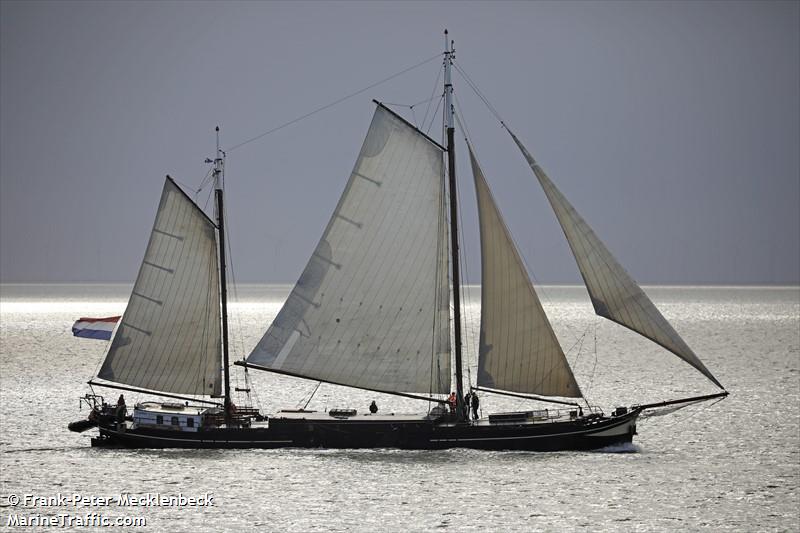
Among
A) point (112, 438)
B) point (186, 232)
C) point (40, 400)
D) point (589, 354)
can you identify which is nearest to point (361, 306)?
point (186, 232)

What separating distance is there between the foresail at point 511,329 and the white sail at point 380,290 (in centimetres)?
209

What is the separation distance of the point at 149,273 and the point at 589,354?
3576 inches

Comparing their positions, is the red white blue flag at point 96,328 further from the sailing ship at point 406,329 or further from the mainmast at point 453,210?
the mainmast at point 453,210

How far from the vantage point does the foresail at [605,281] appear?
48.9 m

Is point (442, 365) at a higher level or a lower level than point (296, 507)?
higher

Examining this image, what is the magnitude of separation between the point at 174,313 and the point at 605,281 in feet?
67.9

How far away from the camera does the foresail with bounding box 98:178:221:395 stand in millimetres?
56281

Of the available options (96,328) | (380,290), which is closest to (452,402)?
(380,290)

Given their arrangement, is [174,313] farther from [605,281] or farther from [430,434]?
[605,281]

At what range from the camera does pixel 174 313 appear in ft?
186

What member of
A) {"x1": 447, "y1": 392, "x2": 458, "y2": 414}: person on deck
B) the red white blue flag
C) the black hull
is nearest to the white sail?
{"x1": 447, "y1": 392, "x2": 458, "y2": 414}: person on deck

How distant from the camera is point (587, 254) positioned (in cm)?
4956

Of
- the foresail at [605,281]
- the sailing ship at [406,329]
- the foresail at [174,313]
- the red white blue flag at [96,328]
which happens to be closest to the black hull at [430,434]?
the sailing ship at [406,329]

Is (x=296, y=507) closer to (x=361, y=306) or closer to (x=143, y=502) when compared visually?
(x=143, y=502)
